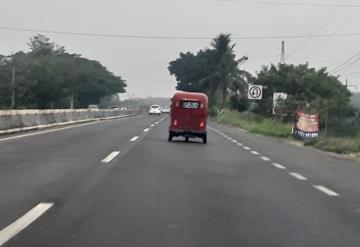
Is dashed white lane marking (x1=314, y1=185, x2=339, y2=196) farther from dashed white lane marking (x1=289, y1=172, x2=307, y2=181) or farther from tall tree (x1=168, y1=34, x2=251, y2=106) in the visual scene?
tall tree (x1=168, y1=34, x2=251, y2=106)

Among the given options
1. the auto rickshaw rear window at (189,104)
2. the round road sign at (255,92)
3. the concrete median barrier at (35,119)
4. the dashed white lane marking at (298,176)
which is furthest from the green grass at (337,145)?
the round road sign at (255,92)

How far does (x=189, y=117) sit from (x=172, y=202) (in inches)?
682

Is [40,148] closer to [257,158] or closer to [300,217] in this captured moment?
[257,158]

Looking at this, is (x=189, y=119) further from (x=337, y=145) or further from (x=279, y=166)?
(x=279, y=166)

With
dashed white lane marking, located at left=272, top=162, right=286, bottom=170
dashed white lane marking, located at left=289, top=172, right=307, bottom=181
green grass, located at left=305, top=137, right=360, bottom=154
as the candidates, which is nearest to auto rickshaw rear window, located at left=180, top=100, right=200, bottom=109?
green grass, located at left=305, top=137, right=360, bottom=154

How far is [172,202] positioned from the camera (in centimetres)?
1065

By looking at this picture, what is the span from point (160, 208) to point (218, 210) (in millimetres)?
817

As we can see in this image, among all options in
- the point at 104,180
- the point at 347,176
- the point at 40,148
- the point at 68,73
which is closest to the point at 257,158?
the point at 347,176

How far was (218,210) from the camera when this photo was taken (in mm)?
9969

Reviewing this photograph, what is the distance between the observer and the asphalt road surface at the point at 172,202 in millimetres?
7984

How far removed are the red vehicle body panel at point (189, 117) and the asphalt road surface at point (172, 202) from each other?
8963 mm

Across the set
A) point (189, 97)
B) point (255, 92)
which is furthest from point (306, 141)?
point (255, 92)

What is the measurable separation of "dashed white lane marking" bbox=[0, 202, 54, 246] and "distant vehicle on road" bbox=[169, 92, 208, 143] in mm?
17883

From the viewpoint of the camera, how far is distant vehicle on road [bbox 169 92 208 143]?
2792cm
